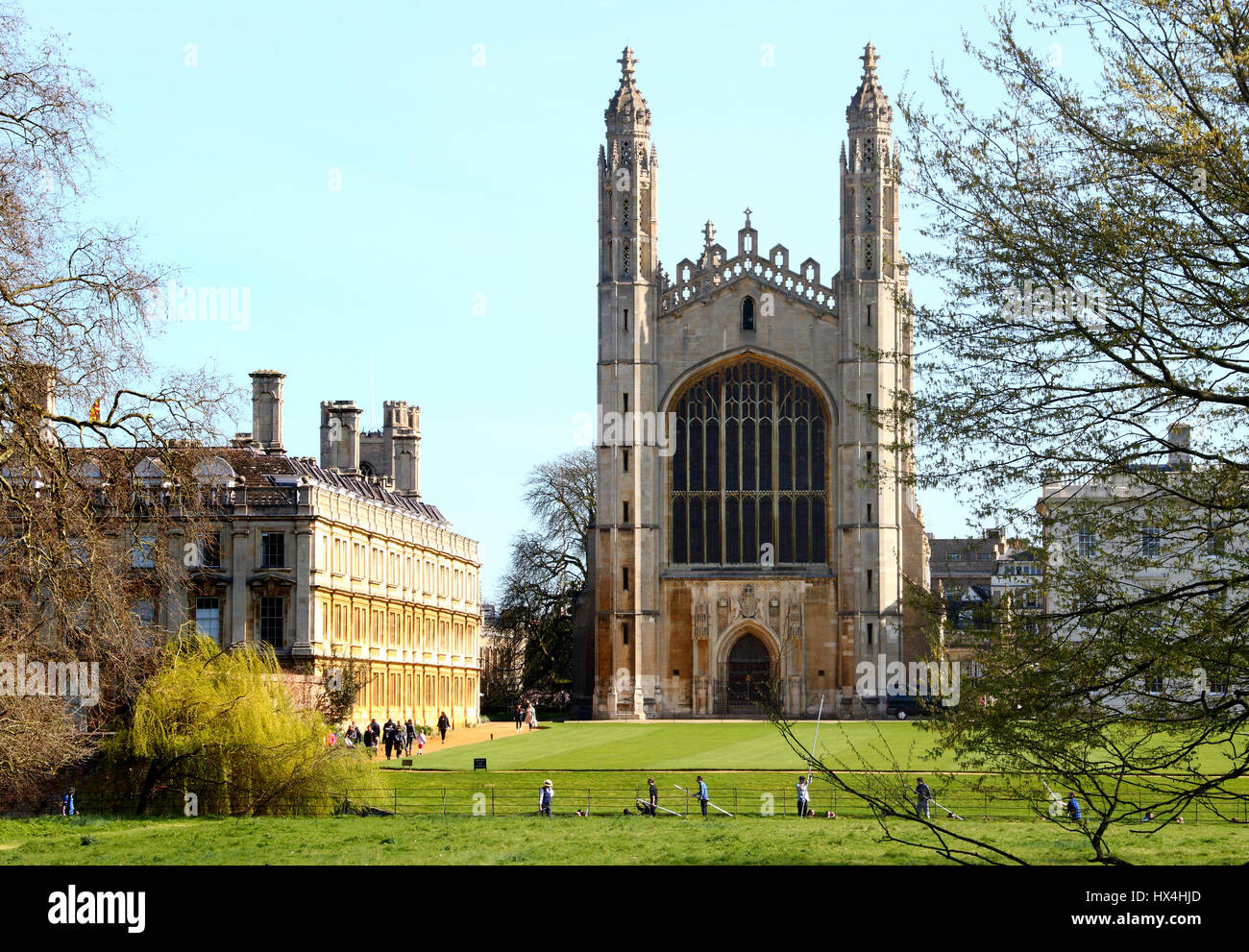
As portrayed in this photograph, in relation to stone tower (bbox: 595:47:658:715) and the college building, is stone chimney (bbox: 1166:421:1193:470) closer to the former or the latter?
the college building

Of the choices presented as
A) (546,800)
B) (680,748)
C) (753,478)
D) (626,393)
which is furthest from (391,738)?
(753,478)

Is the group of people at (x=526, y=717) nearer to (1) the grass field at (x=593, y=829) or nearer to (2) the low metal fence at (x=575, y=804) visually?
(1) the grass field at (x=593, y=829)

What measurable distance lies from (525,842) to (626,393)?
4067 centimetres

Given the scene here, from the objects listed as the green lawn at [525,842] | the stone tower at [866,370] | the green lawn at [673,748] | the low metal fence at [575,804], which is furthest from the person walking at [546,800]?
the stone tower at [866,370]

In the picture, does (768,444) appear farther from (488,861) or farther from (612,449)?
(488,861)

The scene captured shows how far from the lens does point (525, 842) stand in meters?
25.8

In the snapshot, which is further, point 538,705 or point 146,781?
point 538,705

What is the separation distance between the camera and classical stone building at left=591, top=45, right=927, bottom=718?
64188 millimetres

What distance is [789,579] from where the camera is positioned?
64750mm

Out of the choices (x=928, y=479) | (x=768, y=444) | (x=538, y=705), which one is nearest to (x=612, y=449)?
(x=768, y=444)

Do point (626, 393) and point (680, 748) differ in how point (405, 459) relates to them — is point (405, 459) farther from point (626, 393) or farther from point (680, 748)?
point (680, 748)

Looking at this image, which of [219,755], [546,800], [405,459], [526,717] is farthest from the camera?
[405,459]

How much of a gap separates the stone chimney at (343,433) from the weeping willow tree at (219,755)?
3279cm

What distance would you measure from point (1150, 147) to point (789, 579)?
53.2 meters
